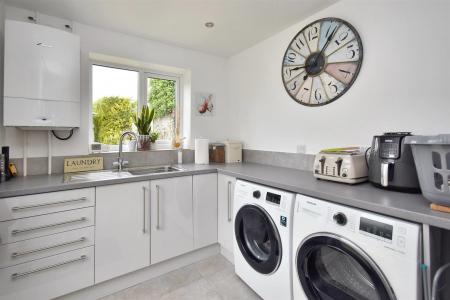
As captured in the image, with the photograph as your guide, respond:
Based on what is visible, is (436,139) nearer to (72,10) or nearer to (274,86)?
(274,86)

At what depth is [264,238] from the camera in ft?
5.37

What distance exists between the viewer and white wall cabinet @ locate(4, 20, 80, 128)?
1.54 meters

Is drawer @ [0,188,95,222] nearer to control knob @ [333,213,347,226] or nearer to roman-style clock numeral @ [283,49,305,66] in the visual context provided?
control knob @ [333,213,347,226]

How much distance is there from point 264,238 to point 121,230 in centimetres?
112

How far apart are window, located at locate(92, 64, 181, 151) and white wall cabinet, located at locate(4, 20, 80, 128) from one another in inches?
20.3

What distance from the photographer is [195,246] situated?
2.07 m

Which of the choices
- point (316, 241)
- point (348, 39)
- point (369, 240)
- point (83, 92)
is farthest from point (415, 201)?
point (83, 92)

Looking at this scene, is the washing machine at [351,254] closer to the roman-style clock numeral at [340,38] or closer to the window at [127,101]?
the roman-style clock numeral at [340,38]

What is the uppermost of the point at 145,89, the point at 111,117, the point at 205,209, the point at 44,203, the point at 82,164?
the point at 145,89

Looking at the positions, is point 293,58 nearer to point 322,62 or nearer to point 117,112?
point 322,62

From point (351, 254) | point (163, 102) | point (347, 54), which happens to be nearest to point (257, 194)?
point (351, 254)

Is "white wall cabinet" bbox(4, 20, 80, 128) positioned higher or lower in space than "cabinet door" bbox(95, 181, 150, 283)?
higher

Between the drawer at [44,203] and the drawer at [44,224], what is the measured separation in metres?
0.03

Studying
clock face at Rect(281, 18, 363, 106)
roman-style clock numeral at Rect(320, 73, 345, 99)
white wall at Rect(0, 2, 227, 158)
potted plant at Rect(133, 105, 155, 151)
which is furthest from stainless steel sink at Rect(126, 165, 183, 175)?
roman-style clock numeral at Rect(320, 73, 345, 99)
